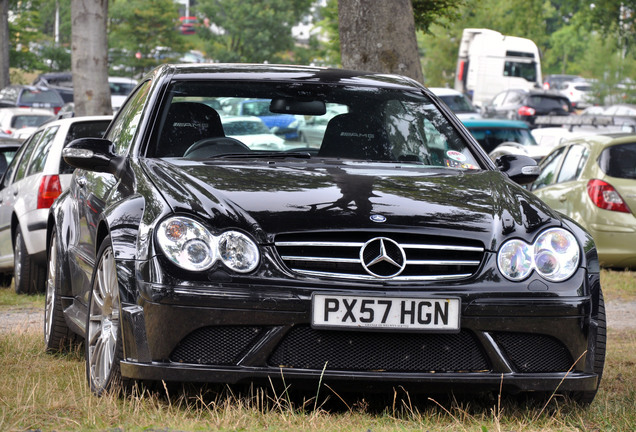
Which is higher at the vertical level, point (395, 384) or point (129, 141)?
point (129, 141)

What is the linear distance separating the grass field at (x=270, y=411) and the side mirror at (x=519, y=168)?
1.12m

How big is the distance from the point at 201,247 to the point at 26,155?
749 cm

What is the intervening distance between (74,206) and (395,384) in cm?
257

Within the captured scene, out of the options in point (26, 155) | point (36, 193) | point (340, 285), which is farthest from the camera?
point (26, 155)

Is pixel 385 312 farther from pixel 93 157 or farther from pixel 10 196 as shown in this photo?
pixel 10 196

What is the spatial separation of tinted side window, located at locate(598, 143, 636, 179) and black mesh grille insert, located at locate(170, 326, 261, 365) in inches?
315

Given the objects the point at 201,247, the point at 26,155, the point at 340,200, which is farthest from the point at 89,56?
the point at 201,247

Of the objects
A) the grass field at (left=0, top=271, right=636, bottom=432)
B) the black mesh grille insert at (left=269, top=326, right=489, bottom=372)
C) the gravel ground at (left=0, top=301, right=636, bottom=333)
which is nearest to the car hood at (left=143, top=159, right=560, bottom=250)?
the black mesh grille insert at (left=269, top=326, right=489, bottom=372)

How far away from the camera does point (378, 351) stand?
4742 millimetres

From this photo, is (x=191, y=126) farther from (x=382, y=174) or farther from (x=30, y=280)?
(x=30, y=280)

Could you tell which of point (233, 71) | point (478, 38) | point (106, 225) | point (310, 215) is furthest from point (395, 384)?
point (478, 38)

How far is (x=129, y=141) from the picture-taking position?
608cm

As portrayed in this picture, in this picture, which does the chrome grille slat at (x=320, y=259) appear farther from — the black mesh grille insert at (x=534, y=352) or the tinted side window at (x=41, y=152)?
the tinted side window at (x=41, y=152)

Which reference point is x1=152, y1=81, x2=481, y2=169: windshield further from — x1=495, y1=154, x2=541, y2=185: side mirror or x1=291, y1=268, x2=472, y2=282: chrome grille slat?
x1=291, y1=268, x2=472, y2=282: chrome grille slat
